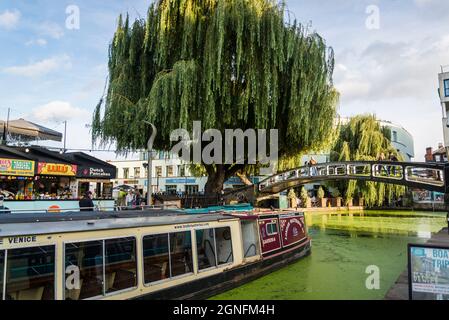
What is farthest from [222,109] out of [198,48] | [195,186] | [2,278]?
[195,186]

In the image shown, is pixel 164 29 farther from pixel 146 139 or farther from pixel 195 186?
pixel 195 186

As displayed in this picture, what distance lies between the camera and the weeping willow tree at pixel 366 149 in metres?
28.9

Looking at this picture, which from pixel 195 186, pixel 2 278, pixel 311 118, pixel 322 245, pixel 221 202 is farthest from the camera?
pixel 195 186

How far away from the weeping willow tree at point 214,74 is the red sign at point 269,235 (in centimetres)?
609

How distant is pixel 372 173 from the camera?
19.2 meters

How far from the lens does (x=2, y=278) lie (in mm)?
4566

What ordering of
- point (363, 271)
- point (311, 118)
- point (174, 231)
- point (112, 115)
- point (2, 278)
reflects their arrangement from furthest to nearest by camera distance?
point (311, 118) < point (112, 115) < point (363, 271) < point (174, 231) < point (2, 278)

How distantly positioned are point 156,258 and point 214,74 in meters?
9.84

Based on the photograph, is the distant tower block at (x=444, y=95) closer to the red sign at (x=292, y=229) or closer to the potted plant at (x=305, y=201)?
the potted plant at (x=305, y=201)

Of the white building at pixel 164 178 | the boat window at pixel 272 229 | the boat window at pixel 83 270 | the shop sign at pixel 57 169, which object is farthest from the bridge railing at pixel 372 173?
the white building at pixel 164 178

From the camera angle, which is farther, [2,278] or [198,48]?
[198,48]

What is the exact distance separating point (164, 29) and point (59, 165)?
772 centimetres

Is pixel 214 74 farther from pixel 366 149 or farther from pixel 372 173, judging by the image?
pixel 366 149

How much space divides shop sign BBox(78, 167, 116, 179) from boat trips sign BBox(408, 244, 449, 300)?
15.1m
